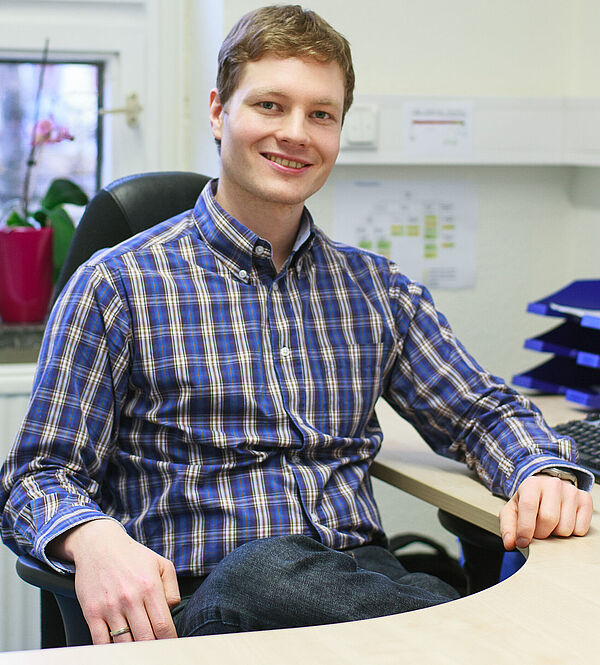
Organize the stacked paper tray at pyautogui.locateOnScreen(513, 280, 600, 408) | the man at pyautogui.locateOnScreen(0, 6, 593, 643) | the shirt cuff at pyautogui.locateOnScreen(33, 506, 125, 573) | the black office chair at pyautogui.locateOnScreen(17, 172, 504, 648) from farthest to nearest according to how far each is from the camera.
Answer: the stacked paper tray at pyautogui.locateOnScreen(513, 280, 600, 408) → the black office chair at pyautogui.locateOnScreen(17, 172, 504, 648) → the man at pyautogui.locateOnScreen(0, 6, 593, 643) → the shirt cuff at pyautogui.locateOnScreen(33, 506, 125, 573)

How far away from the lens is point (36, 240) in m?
2.11

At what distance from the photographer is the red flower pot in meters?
2.11

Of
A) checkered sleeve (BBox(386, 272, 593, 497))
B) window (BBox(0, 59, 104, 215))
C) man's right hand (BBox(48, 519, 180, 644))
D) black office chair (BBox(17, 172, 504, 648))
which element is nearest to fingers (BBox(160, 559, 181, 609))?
man's right hand (BBox(48, 519, 180, 644))

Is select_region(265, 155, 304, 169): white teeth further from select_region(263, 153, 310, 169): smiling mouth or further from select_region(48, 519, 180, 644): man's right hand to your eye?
select_region(48, 519, 180, 644): man's right hand

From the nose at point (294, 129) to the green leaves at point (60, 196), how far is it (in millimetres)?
1015

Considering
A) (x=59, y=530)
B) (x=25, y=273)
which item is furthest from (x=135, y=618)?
(x=25, y=273)

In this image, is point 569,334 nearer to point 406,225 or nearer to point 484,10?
point 406,225

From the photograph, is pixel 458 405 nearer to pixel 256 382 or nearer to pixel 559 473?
pixel 559 473

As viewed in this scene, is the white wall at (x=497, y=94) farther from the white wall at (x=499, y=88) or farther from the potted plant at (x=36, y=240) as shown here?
the potted plant at (x=36, y=240)

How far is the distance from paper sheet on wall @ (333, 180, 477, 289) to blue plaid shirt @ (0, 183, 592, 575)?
0.69 m

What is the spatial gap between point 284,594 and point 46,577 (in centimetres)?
30

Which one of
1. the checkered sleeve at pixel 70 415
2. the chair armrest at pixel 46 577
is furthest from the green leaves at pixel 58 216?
the chair armrest at pixel 46 577

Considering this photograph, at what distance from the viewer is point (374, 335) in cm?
138

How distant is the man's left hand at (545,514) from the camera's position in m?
1.09
